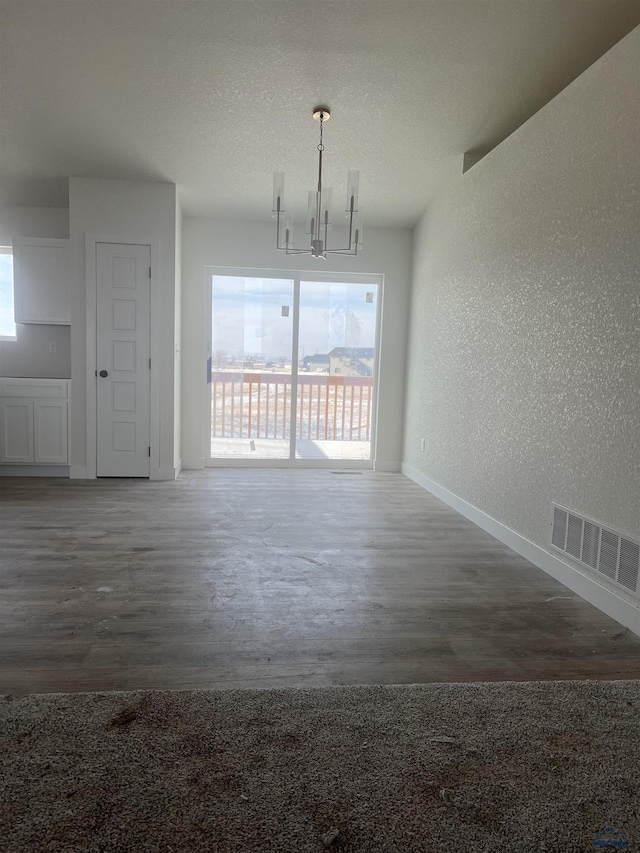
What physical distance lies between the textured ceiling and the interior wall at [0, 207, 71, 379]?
69 centimetres

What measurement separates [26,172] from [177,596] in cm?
411

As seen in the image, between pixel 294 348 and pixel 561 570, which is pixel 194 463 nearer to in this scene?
pixel 294 348

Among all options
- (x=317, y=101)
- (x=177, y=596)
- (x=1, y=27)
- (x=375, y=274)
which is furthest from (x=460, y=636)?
(x=375, y=274)

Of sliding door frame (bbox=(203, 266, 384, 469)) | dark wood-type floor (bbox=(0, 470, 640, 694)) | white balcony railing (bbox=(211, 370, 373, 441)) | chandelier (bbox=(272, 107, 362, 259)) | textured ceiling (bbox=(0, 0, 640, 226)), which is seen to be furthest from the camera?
white balcony railing (bbox=(211, 370, 373, 441))

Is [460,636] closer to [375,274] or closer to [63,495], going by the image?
[63,495]

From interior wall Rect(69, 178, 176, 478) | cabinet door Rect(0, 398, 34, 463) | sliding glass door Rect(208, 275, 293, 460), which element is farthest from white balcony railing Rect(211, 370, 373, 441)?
cabinet door Rect(0, 398, 34, 463)

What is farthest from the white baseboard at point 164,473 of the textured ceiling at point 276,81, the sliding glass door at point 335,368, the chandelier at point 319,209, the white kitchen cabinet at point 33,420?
the textured ceiling at point 276,81

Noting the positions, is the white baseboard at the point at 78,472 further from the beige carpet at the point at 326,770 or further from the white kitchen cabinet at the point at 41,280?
the beige carpet at the point at 326,770

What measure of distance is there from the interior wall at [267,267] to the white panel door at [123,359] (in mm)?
677

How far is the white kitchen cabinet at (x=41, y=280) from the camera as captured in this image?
4820 millimetres

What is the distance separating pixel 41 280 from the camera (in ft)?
16.0

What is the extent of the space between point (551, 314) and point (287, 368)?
3.28 meters

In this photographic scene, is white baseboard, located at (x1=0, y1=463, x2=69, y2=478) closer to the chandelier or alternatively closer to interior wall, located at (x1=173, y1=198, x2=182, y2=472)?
interior wall, located at (x1=173, y1=198, x2=182, y2=472)

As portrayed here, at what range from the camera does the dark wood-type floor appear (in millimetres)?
1787
